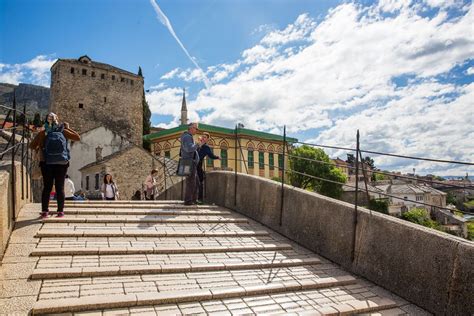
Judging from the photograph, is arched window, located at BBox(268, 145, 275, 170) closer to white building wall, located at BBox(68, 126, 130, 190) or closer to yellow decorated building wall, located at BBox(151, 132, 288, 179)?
yellow decorated building wall, located at BBox(151, 132, 288, 179)

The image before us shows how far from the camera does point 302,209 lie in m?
6.77

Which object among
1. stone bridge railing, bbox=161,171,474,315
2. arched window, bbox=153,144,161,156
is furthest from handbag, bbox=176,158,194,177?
arched window, bbox=153,144,161,156

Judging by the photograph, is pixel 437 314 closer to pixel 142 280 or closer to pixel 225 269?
pixel 225 269

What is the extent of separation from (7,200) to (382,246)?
5.49 metres

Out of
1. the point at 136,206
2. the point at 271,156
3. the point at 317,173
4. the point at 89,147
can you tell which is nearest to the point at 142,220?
the point at 136,206

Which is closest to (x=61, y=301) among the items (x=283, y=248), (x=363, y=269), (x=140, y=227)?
(x=140, y=227)

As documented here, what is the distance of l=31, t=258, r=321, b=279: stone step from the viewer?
4.09m

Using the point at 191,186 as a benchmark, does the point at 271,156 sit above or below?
below

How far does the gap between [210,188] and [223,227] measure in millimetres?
3310

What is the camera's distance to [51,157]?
6129 millimetres

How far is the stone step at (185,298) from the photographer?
11.2ft

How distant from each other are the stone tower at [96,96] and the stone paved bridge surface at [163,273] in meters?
40.1

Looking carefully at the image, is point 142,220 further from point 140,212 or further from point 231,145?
point 231,145

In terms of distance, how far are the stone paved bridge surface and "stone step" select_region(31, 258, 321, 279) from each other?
1cm
